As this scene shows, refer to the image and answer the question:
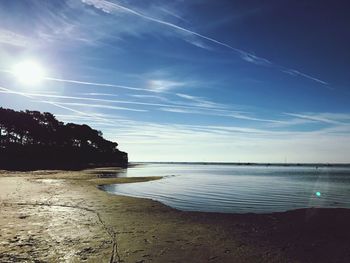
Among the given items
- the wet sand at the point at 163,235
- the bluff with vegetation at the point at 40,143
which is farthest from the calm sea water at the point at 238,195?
the bluff with vegetation at the point at 40,143

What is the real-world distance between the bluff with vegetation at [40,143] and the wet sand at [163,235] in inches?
2758

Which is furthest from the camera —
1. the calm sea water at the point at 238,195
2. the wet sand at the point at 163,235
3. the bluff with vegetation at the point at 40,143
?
the bluff with vegetation at the point at 40,143

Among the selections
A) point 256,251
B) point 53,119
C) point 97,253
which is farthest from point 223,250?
point 53,119

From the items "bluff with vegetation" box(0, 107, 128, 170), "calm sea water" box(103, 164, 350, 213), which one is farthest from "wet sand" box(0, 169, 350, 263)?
"bluff with vegetation" box(0, 107, 128, 170)

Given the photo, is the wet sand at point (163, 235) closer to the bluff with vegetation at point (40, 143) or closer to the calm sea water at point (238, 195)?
the calm sea water at point (238, 195)

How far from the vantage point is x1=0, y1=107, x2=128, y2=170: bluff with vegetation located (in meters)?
97.0

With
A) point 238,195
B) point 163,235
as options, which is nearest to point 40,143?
point 238,195

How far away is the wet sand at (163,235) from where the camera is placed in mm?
11430

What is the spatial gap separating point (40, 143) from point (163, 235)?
114585 millimetres

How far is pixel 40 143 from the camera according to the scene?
11788 cm

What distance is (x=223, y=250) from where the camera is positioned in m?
12.4

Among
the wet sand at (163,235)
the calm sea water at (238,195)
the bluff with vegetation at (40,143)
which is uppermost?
the bluff with vegetation at (40,143)

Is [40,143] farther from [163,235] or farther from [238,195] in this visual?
[163,235]

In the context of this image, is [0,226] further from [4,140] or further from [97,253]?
[4,140]
